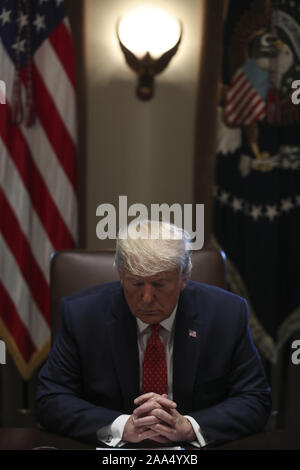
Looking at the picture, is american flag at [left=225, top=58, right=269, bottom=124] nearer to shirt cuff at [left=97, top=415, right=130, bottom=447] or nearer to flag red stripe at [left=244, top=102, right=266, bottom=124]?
flag red stripe at [left=244, top=102, right=266, bottom=124]

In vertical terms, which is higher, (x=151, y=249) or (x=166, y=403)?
(x=151, y=249)

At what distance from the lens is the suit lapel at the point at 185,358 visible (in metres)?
1.68

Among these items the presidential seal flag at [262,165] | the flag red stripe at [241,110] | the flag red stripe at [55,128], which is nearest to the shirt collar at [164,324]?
the presidential seal flag at [262,165]

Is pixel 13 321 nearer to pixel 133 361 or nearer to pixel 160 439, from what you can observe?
pixel 133 361

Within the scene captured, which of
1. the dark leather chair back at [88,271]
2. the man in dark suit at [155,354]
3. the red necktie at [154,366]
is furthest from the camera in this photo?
the dark leather chair back at [88,271]

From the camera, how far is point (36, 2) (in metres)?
2.70

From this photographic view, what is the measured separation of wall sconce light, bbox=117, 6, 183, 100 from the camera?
2.76m

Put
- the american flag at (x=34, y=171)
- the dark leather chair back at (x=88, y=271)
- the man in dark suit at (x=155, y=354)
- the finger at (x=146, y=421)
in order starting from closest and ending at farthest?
1. the finger at (x=146, y=421)
2. the man in dark suit at (x=155, y=354)
3. the dark leather chair back at (x=88, y=271)
4. the american flag at (x=34, y=171)

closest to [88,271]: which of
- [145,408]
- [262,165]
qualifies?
[145,408]

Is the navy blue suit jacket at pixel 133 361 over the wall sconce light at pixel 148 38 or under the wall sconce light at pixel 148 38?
under

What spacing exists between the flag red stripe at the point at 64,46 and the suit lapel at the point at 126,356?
165cm

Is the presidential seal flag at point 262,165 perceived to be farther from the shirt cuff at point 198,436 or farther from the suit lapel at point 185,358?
the shirt cuff at point 198,436

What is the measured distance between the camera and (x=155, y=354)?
166 centimetres

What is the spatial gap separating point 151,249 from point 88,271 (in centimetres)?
50
